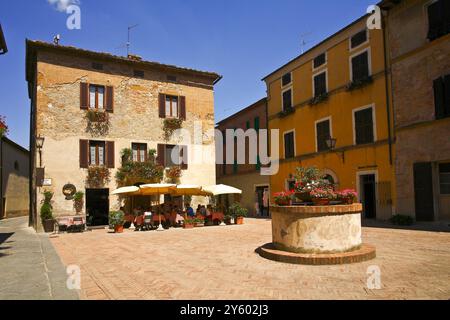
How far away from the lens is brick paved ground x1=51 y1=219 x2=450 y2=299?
5078mm

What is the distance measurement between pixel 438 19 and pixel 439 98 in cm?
306

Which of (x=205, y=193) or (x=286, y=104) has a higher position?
(x=286, y=104)

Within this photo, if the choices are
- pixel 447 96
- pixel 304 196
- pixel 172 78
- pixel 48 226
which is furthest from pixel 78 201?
pixel 447 96

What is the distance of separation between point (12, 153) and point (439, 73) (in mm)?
32751

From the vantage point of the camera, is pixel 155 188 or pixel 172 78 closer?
pixel 155 188

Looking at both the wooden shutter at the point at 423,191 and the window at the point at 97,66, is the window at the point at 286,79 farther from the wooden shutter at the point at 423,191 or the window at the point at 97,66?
the window at the point at 97,66

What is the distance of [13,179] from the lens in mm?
32219

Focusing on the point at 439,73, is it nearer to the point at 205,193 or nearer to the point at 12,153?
the point at 205,193

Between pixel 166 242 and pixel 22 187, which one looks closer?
pixel 166 242

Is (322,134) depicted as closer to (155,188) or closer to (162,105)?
(162,105)

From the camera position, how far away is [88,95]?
61.5 feet

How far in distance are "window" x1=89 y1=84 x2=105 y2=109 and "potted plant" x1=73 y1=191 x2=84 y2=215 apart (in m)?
4.63

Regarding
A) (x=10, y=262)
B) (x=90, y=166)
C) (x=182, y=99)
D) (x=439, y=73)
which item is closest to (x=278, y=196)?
(x=10, y=262)

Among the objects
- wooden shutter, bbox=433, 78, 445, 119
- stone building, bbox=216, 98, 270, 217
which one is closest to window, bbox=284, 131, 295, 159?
stone building, bbox=216, 98, 270, 217
